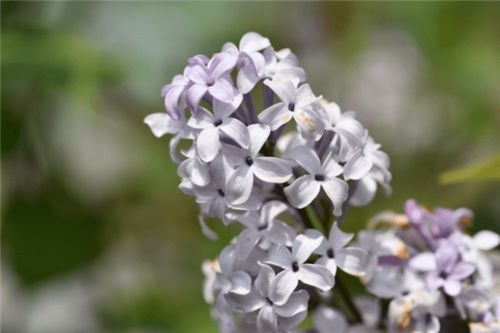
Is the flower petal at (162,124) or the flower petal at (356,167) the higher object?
the flower petal at (356,167)

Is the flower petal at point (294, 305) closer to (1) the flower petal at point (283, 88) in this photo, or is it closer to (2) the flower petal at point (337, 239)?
(2) the flower petal at point (337, 239)

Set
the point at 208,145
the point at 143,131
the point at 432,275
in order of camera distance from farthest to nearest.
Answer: the point at 143,131
the point at 432,275
the point at 208,145

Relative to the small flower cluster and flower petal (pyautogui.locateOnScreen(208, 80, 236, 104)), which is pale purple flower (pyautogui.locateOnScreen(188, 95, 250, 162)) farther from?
the small flower cluster

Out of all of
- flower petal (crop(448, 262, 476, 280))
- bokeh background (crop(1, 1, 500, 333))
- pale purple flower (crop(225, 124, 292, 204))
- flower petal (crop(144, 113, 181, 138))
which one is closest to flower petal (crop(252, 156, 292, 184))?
pale purple flower (crop(225, 124, 292, 204))

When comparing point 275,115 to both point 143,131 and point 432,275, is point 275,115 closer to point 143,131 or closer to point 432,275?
point 432,275

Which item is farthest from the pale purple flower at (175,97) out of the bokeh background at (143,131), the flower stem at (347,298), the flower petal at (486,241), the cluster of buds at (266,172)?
the bokeh background at (143,131)

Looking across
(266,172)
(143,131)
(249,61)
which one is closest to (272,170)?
(266,172)

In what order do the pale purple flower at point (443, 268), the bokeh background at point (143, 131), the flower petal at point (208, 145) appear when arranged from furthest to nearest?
the bokeh background at point (143, 131), the pale purple flower at point (443, 268), the flower petal at point (208, 145)

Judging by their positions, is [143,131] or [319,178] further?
[143,131]
